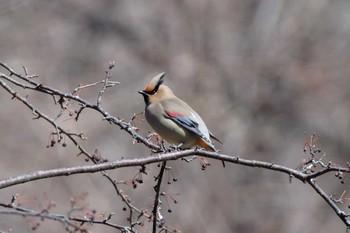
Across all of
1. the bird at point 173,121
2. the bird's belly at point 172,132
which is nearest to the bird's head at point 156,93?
the bird at point 173,121

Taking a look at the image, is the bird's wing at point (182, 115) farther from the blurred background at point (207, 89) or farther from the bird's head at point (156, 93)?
the blurred background at point (207, 89)

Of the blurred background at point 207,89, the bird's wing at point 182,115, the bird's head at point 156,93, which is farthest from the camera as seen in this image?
the blurred background at point 207,89

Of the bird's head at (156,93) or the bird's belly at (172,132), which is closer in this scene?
the bird's belly at (172,132)

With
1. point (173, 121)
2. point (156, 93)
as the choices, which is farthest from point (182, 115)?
point (156, 93)

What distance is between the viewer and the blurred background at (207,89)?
12.8m

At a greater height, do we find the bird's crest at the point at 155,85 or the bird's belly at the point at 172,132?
the bird's crest at the point at 155,85

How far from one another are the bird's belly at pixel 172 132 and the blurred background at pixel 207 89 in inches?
263

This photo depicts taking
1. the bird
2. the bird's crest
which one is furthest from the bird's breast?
the bird's crest

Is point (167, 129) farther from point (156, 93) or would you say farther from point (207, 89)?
point (207, 89)

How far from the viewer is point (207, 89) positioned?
1397 centimetres

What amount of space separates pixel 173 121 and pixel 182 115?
0.07 m

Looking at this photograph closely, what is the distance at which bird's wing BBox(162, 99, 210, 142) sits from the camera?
4.91 meters

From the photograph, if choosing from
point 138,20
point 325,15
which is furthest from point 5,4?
point 325,15

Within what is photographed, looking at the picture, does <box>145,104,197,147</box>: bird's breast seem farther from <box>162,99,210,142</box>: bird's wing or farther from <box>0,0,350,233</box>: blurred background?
<box>0,0,350,233</box>: blurred background
